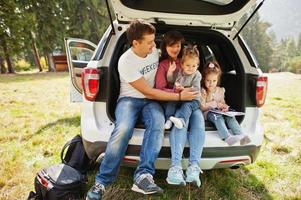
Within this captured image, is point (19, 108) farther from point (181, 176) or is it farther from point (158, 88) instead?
point (181, 176)

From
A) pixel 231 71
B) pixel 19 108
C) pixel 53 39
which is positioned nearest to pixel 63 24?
pixel 53 39

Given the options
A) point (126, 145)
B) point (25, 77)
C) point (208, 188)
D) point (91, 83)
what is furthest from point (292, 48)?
point (126, 145)

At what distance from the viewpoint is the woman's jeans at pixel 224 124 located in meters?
2.59

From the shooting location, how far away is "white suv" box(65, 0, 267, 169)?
8.31 feet

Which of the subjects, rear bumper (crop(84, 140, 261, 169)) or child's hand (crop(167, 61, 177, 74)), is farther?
child's hand (crop(167, 61, 177, 74))

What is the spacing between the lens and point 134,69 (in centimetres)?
263

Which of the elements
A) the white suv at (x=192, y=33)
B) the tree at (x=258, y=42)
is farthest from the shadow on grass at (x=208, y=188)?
the tree at (x=258, y=42)

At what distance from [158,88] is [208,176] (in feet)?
3.77

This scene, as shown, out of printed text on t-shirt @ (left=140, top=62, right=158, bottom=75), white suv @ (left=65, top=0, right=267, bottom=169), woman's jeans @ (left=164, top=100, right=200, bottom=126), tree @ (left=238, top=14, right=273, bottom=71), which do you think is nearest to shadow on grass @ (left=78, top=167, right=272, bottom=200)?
white suv @ (left=65, top=0, right=267, bottom=169)

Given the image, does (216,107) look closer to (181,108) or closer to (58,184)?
(181,108)

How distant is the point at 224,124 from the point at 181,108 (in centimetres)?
39

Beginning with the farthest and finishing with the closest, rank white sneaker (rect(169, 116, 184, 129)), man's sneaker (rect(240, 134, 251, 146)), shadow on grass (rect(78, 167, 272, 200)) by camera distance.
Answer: shadow on grass (rect(78, 167, 272, 200)) → man's sneaker (rect(240, 134, 251, 146)) → white sneaker (rect(169, 116, 184, 129))

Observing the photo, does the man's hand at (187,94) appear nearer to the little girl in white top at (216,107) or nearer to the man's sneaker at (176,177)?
the little girl in white top at (216,107)

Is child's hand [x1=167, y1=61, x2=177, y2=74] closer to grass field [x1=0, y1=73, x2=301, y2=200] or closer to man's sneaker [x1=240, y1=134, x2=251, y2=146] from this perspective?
man's sneaker [x1=240, y1=134, x2=251, y2=146]
